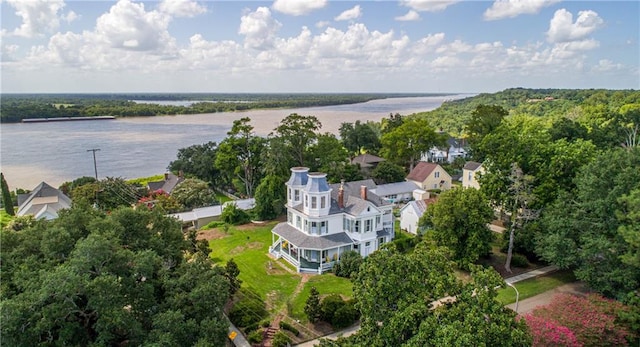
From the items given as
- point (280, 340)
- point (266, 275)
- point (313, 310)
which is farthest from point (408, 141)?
point (280, 340)

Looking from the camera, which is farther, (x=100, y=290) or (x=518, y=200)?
(x=518, y=200)

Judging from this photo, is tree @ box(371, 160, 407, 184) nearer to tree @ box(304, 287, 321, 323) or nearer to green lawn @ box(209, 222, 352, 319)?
green lawn @ box(209, 222, 352, 319)

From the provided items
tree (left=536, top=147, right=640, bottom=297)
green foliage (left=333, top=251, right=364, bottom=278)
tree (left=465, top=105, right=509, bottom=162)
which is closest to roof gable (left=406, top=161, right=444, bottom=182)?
tree (left=465, top=105, right=509, bottom=162)

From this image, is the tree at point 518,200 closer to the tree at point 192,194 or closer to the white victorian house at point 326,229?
the white victorian house at point 326,229

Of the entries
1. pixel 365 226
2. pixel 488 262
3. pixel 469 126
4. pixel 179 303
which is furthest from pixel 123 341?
pixel 469 126

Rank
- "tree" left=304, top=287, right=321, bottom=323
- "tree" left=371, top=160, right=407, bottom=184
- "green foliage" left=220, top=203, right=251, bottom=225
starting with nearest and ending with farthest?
"tree" left=304, top=287, right=321, bottom=323
"green foliage" left=220, top=203, right=251, bottom=225
"tree" left=371, top=160, right=407, bottom=184

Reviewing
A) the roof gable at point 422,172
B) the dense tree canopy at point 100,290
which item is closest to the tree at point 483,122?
the roof gable at point 422,172

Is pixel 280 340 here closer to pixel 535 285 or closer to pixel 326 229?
pixel 326 229
